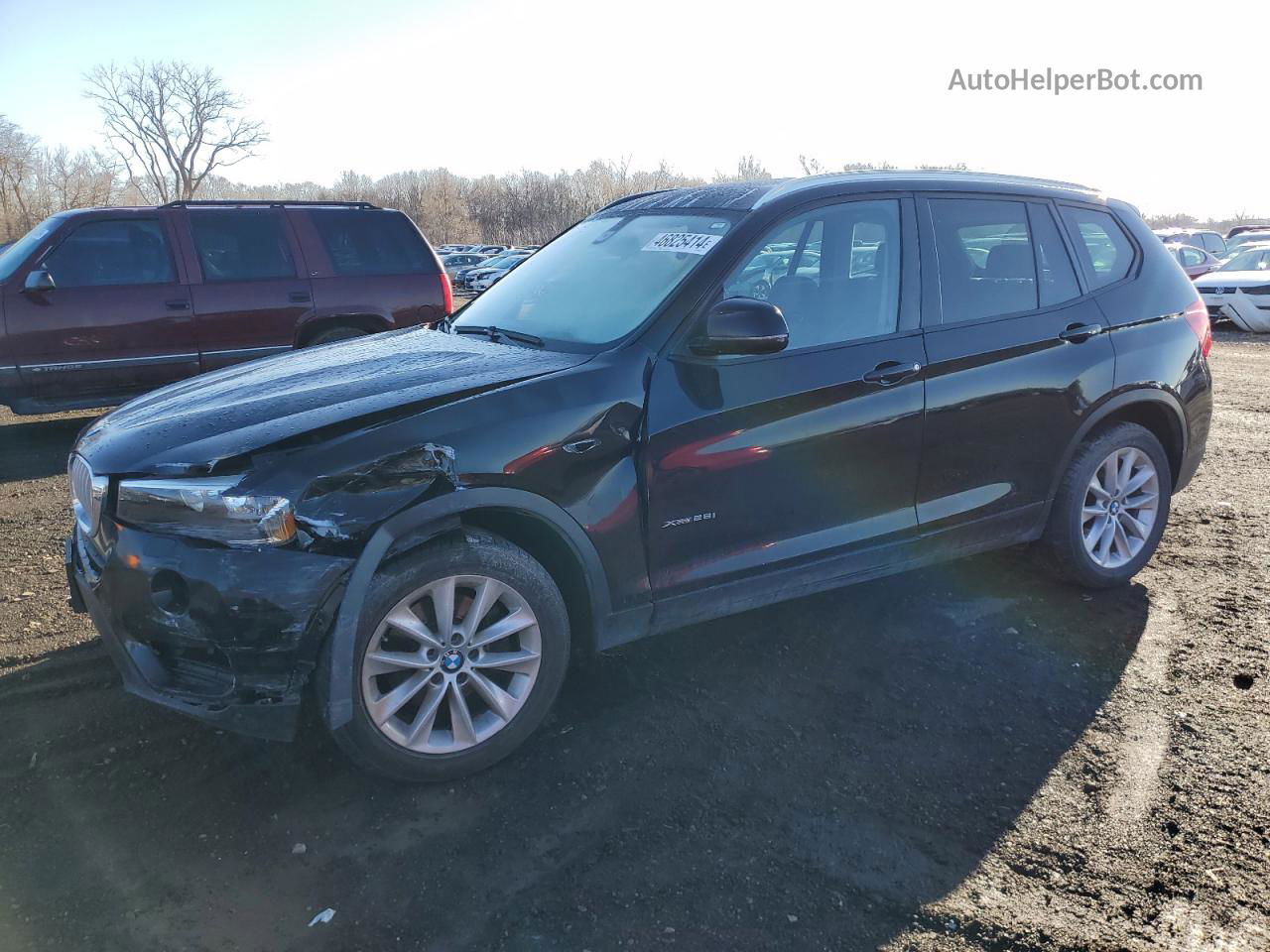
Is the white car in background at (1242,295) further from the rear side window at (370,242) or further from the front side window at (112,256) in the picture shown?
the front side window at (112,256)

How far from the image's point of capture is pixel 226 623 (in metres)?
2.65

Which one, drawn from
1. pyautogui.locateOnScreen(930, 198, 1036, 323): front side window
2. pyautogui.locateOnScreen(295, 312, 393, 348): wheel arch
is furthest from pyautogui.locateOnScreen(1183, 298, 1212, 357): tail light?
pyautogui.locateOnScreen(295, 312, 393, 348): wheel arch

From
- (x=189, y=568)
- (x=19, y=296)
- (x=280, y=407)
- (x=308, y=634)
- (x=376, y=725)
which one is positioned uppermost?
(x=19, y=296)

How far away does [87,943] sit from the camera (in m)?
2.33

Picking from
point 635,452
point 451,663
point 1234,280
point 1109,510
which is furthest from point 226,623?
point 1234,280

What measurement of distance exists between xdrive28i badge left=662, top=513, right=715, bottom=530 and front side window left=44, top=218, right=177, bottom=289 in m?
6.57

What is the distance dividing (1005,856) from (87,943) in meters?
2.47

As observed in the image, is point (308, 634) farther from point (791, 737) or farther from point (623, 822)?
point (791, 737)

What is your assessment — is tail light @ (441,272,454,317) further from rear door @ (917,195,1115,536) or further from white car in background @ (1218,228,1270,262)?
white car in background @ (1218,228,1270,262)

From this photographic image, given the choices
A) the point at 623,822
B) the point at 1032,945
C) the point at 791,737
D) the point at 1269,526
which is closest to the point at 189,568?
the point at 623,822

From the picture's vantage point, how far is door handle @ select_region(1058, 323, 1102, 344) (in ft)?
13.6

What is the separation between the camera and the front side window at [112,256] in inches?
307

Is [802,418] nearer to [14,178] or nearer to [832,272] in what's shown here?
[832,272]

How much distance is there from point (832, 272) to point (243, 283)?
6.20 meters
